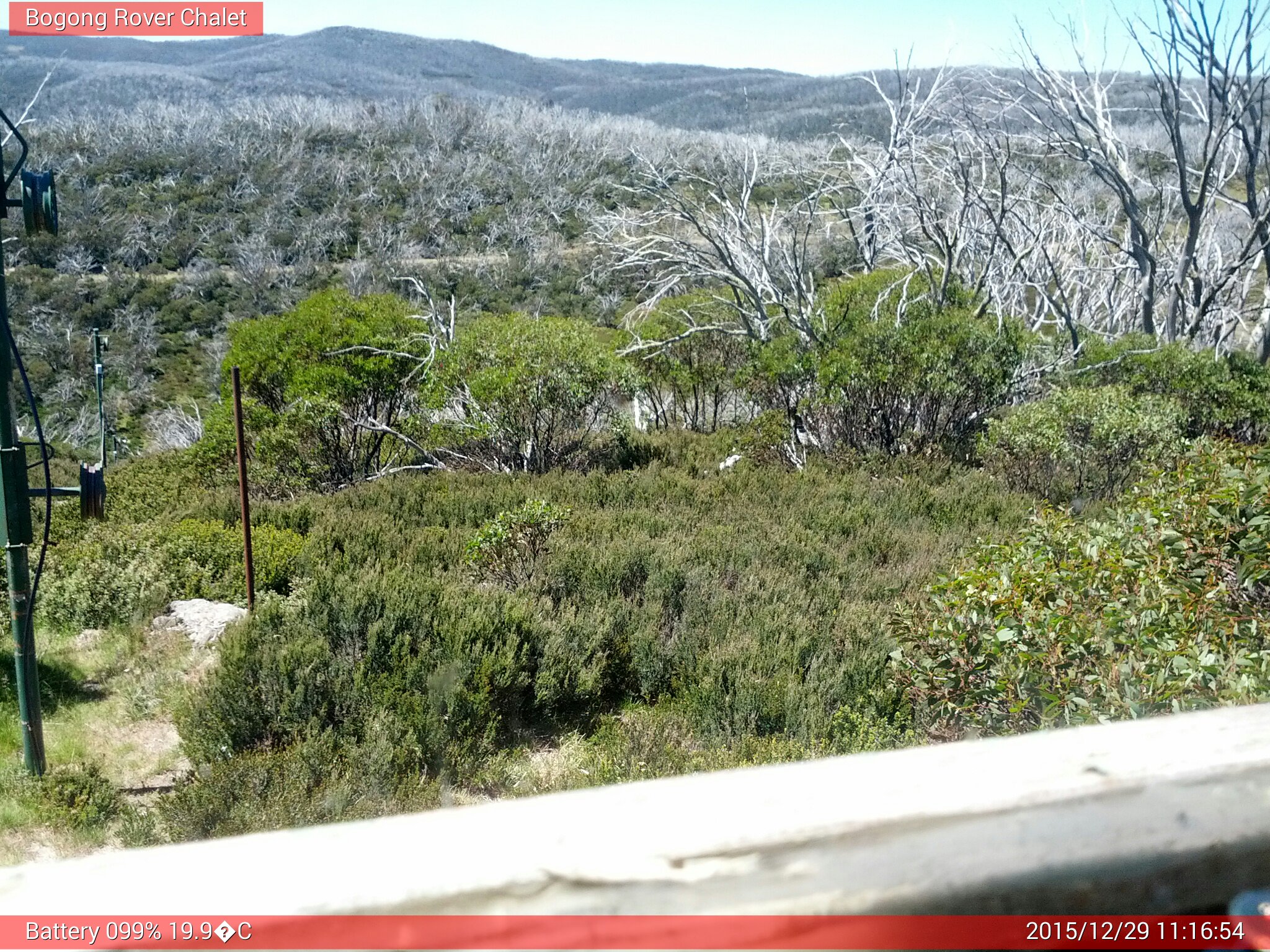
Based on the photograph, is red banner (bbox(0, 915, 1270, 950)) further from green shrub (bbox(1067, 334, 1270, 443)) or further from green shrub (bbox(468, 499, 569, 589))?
green shrub (bbox(1067, 334, 1270, 443))

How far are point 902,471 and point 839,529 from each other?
104 inches

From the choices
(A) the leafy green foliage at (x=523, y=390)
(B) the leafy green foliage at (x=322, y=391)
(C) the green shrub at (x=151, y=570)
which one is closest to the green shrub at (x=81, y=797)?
(C) the green shrub at (x=151, y=570)

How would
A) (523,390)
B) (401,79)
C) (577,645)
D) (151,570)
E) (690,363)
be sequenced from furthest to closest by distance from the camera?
(401,79) < (690,363) < (523,390) < (151,570) < (577,645)

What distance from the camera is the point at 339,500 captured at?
10.2m

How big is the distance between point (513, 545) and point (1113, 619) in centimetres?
473

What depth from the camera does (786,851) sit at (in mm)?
781

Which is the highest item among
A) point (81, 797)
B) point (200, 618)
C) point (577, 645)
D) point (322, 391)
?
point (322, 391)

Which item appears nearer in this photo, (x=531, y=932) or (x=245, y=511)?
(x=531, y=932)

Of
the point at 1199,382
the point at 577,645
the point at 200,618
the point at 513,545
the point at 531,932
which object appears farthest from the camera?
the point at 1199,382

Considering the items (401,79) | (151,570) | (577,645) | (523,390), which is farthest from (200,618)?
(401,79)

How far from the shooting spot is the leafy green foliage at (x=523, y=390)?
449 inches

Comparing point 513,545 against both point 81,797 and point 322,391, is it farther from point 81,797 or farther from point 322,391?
point 322,391

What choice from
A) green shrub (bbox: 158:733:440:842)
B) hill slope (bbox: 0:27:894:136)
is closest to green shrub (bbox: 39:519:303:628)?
green shrub (bbox: 158:733:440:842)

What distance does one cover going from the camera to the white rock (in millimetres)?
6449
